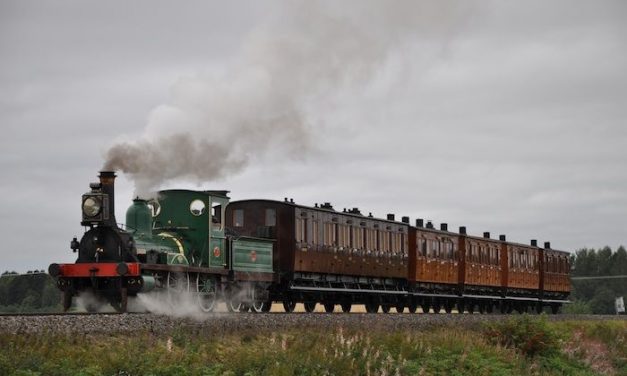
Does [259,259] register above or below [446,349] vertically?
above

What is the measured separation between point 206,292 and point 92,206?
4.10 metres

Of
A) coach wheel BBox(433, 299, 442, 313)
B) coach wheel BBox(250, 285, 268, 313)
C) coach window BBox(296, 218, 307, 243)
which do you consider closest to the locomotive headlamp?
coach wheel BBox(250, 285, 268, 313)

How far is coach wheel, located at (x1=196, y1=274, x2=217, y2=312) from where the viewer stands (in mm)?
26234

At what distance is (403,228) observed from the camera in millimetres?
40844

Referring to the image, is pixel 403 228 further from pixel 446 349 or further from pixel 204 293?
pixel 446 349

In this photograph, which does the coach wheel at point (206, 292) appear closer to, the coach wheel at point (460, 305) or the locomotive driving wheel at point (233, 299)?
the locomotive driving wheel at point (233, 299)

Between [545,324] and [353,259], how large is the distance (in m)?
10.3

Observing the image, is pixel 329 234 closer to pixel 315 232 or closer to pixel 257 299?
pixel 315 232

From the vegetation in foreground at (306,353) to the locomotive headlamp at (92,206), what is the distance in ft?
21.0

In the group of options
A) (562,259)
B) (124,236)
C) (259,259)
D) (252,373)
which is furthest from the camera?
(562,259)

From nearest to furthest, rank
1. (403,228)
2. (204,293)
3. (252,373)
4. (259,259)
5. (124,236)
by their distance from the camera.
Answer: (252,373) < (124,236) < (204,293) < (259,259) < (403,228)

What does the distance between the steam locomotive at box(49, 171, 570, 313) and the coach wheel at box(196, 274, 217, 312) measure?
0.05 m

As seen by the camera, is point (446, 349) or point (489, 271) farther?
point (489, 271)

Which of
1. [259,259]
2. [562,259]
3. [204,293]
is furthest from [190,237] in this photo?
[562,259]
